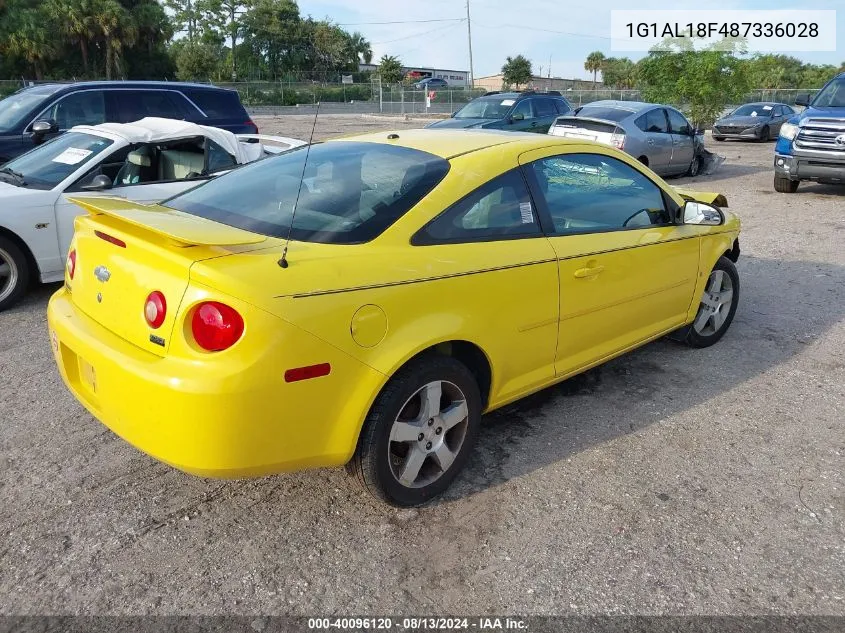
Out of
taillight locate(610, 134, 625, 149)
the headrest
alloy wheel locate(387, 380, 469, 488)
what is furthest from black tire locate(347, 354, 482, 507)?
taillight locate(610, 134, 625, 149)

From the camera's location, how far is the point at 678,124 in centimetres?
1334

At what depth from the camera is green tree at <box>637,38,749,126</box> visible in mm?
17859

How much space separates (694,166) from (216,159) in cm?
1095

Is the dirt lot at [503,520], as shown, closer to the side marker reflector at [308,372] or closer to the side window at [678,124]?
the side marker reflector at [308,372]

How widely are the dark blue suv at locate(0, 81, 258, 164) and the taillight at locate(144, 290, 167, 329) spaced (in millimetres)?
6566

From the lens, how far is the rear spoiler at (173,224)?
2430mm

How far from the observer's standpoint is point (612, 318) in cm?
369

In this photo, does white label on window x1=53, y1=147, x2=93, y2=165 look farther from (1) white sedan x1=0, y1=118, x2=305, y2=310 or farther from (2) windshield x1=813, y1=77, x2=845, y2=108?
(2) windshield x1=813, y1=77, x2=845, y2=108

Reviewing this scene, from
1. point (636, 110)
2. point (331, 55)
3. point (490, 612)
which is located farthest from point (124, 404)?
point (331, 55)

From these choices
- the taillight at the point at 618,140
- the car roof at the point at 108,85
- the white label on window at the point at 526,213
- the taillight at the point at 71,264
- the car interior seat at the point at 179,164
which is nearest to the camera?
the taillight at the point at 71,264

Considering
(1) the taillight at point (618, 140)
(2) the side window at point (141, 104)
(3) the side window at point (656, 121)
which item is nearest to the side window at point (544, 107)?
(3) the side window at point (656, 121)

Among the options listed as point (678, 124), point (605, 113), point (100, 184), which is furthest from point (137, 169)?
point (678, 124)

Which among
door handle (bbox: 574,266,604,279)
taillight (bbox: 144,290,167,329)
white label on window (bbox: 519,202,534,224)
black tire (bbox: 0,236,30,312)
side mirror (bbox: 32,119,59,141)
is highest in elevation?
side mirror (bbox: 32,119,59,141)

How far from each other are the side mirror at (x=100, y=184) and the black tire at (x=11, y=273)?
734 mm
